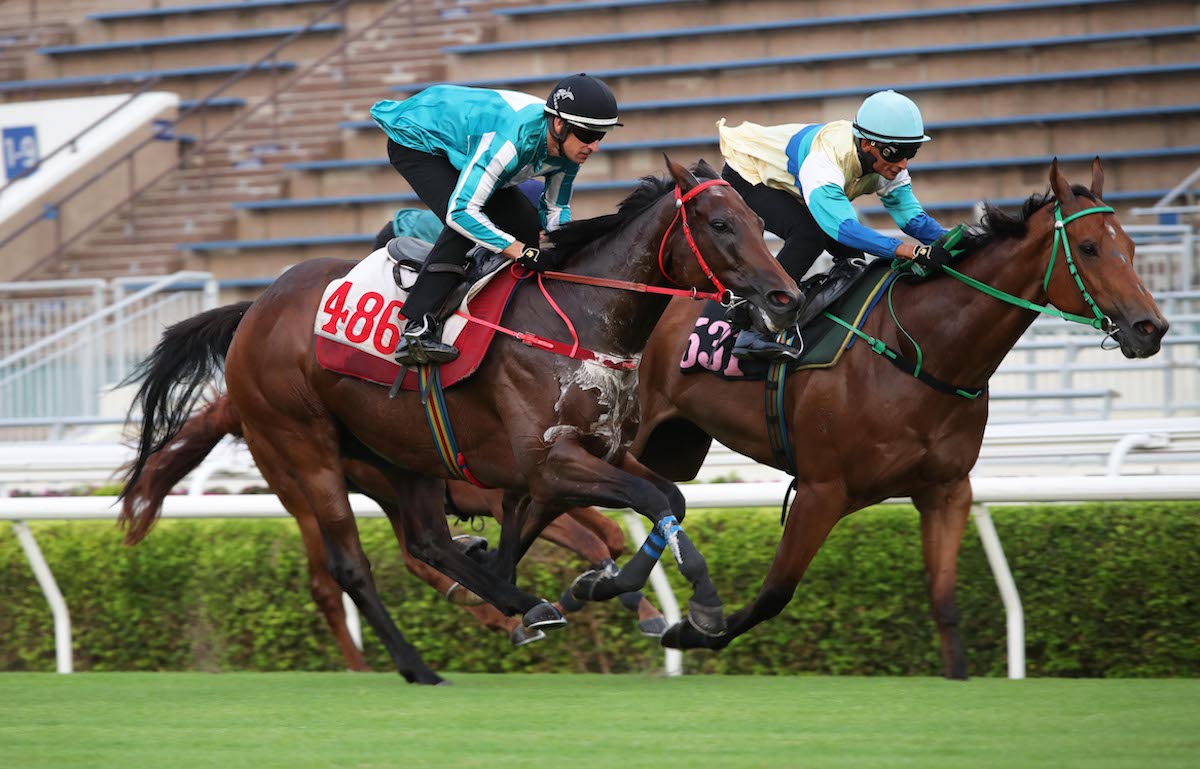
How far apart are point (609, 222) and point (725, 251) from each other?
54 centimetres

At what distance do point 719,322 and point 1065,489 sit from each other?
1.29 metres

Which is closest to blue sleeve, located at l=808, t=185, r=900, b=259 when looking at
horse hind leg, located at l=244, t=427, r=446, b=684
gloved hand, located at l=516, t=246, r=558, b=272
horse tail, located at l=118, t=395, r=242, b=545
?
gloved hand, located at l=516, t=246, r=558, b=272

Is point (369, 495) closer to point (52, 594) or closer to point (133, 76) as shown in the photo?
point (52, 594)

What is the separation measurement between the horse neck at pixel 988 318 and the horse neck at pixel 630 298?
89cm

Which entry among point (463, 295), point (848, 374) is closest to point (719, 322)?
point (848, 374)

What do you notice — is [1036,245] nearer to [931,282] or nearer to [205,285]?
[931,282]

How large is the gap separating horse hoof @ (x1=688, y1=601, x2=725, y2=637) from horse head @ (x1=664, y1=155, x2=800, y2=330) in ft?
2.74

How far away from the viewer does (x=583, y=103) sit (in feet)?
14.9

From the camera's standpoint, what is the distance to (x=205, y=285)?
10.1 m

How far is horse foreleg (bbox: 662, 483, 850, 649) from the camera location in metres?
4.82

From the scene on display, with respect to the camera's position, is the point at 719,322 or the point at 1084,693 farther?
the point at 719,322

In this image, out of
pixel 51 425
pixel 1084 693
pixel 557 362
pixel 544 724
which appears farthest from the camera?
pixel 51 425

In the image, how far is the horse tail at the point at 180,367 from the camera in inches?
232

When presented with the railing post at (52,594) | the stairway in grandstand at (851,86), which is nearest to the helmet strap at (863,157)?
the railing post at (52,594)
